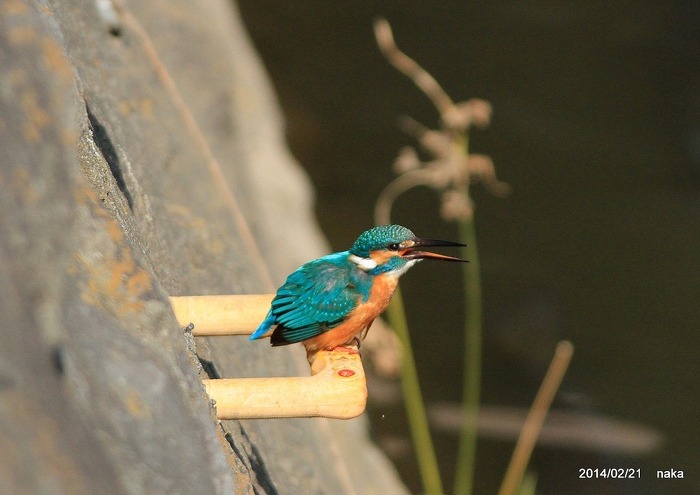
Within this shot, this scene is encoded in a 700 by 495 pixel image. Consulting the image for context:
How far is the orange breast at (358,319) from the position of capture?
2.50m

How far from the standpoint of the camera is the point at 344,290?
252 cm

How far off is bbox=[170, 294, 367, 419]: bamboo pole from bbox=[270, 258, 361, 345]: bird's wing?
168 millimetres

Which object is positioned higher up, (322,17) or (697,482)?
(322,17)

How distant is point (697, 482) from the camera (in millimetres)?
4031

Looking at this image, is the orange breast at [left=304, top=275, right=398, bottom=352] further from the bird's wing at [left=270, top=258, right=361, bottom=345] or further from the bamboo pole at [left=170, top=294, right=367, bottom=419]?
the bamboo pole at [left=170, top=294, right=367, bottom=419]

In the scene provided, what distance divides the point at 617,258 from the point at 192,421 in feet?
11.0

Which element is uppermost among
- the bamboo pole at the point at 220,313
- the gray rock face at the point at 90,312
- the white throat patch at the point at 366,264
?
the white throat patch at the point at 366,264

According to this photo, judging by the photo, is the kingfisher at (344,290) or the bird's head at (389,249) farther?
the bird's head at (389,249)

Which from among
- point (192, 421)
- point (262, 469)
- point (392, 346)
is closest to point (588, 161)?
point (392, 346)

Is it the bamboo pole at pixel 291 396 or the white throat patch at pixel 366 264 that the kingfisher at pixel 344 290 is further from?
the bamboo pole at pixel 291 396

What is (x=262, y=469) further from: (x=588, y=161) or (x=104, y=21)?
(x=588, y=161)

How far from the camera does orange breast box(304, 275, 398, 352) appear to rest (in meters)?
2.50

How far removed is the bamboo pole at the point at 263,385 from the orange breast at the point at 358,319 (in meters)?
0.26

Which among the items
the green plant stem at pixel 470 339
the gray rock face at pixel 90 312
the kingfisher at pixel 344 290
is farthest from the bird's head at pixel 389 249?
the green plant stem at pixel 470 339
